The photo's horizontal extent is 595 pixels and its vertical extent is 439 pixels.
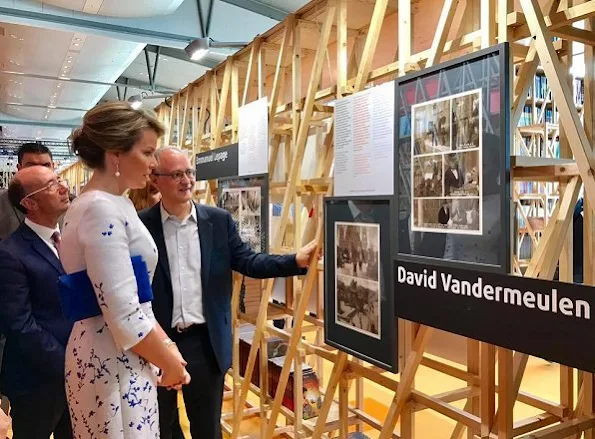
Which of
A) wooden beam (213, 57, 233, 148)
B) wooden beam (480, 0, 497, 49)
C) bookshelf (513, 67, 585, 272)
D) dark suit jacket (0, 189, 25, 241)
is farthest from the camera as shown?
bookshelf (513, 67, 585, 272)

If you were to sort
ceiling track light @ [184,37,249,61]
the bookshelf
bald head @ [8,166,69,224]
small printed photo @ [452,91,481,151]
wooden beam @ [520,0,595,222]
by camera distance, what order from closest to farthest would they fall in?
wooden beam @ [520,0,595,222], small printed photo @ [452,91,481,151], bald head @ [8,166,69,224], ceiling track light @ [184,37,249,61], the bookshelf

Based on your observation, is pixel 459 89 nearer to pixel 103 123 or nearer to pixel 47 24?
pixel 103 123

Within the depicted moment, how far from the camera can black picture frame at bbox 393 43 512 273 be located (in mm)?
1591

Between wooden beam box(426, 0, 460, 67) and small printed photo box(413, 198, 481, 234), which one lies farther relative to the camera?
wooden beam box(426, 0, 460, 67)

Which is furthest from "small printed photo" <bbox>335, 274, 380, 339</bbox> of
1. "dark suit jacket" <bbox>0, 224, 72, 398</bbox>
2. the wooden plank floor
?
the wooden plank floor

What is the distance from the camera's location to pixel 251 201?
10.5 feet

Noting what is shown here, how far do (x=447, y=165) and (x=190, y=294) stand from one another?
1.17m

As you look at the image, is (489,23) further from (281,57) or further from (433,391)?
(433,391)

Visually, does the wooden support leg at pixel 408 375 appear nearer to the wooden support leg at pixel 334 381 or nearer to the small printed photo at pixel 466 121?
the wooden support leg at pixel 334 381

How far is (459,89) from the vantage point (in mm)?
1741

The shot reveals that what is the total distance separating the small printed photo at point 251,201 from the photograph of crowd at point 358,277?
33.8 inches

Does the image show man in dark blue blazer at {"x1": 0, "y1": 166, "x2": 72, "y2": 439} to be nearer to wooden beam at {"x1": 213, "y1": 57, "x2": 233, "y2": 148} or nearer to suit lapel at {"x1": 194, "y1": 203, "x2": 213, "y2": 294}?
suit lapel at {"x1": 194, "y1": 203, "x2": 213, "y2": 294}

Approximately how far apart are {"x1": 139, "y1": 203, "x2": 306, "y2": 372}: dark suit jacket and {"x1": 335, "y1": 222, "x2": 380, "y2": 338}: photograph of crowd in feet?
0.82

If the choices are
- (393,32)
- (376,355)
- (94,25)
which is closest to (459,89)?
(376,355)
